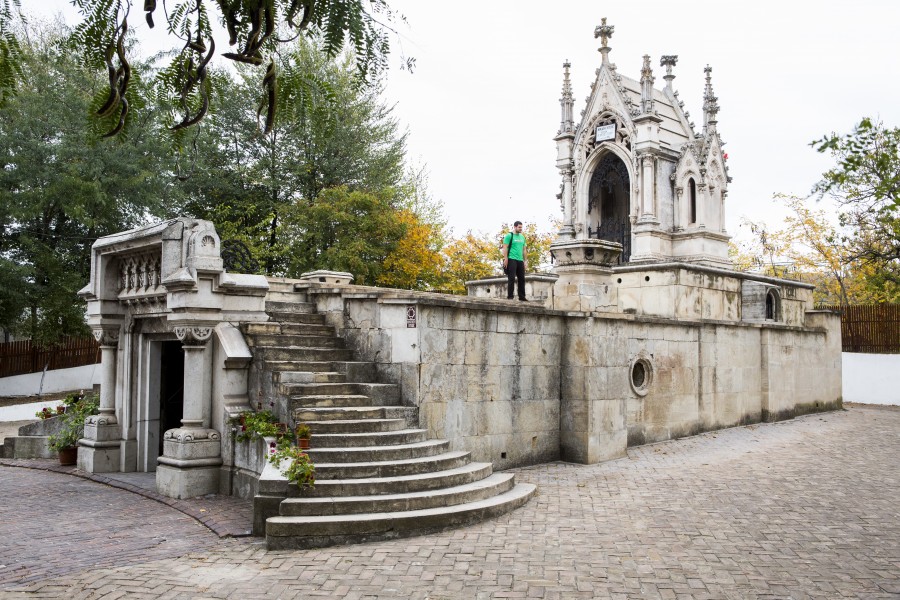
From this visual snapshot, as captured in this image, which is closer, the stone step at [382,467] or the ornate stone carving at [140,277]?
the stone step at [382,467]

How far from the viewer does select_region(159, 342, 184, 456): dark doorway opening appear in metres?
11.7

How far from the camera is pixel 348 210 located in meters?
25.9

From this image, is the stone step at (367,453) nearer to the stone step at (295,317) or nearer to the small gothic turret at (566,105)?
the stone step at (295,317)

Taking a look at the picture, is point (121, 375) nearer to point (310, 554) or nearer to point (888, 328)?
point (310, 554)

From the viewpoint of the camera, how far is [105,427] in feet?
38.0

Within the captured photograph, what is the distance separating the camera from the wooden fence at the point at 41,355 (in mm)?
24719

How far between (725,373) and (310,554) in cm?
1227

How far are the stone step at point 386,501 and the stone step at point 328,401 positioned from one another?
5.58 ft

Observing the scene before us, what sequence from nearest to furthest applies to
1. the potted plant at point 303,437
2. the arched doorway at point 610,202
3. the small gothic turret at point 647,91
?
the potted plant at point 303,437 < the small gothic turret at point 647,91 < the arched doorway at point 610,202

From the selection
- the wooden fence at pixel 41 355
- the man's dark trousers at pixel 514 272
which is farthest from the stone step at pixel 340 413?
the wooden fence at pixel 41 355

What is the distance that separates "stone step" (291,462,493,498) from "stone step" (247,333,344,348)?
277 centimetres

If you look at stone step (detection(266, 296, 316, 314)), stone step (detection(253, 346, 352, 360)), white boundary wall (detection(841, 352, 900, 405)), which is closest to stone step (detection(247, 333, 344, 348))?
stone step (detection(253, 346, 352, 360))

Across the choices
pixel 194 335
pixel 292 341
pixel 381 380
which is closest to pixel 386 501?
pixel 381 380

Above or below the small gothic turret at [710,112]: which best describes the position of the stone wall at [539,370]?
below
